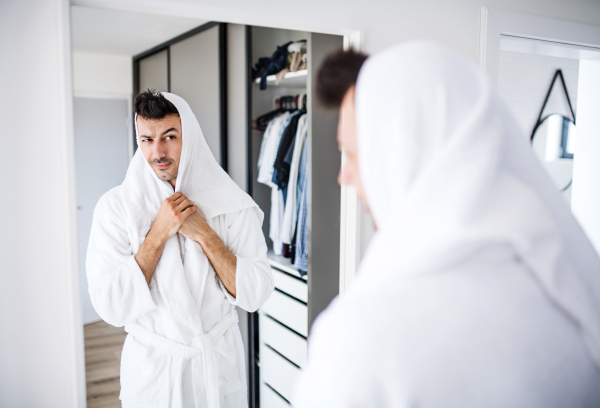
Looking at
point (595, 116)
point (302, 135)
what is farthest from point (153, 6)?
point (595, 116)

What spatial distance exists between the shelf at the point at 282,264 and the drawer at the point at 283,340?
0.19m

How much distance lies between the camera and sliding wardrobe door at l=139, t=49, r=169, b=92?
3.92 feet

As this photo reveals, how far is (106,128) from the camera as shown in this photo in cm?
112

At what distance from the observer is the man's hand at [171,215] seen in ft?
3.70

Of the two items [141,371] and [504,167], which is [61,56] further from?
[504,167]

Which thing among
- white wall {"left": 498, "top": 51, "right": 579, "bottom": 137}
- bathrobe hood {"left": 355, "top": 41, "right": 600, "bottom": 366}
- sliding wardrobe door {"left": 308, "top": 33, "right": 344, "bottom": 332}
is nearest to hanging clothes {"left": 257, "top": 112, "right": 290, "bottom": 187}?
sliding wardrobe door {"left": 308, "top": 33, "right": 344, "bottom": 332}

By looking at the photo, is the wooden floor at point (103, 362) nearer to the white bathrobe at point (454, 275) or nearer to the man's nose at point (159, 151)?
the man's nose at point (159, 151)

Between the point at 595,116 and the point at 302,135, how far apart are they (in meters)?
1.64

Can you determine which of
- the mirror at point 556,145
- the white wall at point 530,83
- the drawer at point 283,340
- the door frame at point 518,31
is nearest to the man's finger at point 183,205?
the drawer at point 283,340

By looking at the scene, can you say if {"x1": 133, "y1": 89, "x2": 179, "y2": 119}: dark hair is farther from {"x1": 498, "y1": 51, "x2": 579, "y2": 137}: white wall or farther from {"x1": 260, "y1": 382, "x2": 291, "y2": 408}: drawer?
{"x1": 498, "y1": 51, "x2": 579, "y2": 137}: white wall

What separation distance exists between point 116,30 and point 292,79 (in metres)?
0.73

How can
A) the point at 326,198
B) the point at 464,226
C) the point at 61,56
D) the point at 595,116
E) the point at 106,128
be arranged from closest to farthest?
1. the point at 464,226
2. the point at 61,56
3. the point at 106,128
4. the point at 326,198
5. the point at 595,116

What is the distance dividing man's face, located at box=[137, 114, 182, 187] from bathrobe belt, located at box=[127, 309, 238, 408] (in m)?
0.42

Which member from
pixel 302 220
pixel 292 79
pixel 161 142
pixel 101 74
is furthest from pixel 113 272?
pixel 292 79
